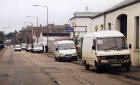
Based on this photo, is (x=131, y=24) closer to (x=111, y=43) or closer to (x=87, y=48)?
(x=87, y=48)

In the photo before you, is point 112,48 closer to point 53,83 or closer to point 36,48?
point 53,83

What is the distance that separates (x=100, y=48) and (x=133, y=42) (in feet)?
21.5

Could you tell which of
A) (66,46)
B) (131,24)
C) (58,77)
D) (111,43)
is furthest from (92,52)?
(66,46)

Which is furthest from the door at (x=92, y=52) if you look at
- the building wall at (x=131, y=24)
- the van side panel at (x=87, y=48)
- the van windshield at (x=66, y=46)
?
the van windshield at (x=66, y=46)

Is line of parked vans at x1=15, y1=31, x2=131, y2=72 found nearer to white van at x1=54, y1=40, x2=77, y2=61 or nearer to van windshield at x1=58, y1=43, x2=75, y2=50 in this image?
white van at x1=54, y1=40, x2=77, y2=61

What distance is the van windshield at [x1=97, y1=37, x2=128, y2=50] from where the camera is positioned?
21688mm

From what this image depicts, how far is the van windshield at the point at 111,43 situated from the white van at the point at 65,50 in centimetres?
1557

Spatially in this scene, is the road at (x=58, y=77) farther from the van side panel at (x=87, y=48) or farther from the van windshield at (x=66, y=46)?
the van windshield at (x=66, y=46)

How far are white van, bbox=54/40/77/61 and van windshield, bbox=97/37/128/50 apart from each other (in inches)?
613

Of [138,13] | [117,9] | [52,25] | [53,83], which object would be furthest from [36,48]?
[52,25]

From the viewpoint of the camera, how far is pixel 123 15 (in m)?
31.3

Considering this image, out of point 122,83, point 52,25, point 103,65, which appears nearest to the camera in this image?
point 122,83

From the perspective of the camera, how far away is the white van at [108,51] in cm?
2103

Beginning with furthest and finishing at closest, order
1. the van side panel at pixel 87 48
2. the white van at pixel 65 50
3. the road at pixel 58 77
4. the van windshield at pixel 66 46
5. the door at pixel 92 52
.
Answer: the van windshield at pixel 66 46 → the white van at pixel 65 50 → the van side panel at pixel 87 48 → the door at pixel 92 52 → the road at pixel 58 77
